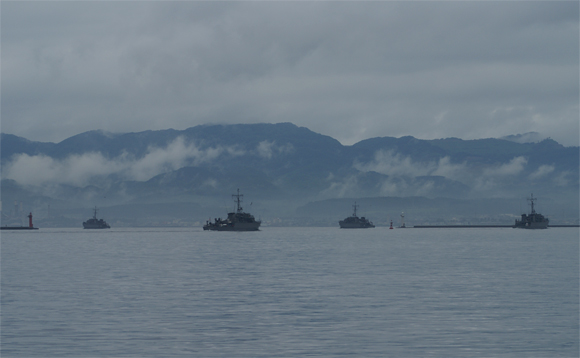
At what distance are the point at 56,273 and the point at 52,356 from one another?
169ft

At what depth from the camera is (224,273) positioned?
80.6 m

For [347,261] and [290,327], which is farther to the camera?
[347,261]

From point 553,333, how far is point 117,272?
56.8 meters

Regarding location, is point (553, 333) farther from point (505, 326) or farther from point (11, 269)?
point (11, 269)

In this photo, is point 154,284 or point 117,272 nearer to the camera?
point 154,284

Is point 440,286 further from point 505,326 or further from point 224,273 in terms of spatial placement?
point 224,273

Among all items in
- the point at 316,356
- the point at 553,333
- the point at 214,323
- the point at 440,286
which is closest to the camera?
the point at 316,356

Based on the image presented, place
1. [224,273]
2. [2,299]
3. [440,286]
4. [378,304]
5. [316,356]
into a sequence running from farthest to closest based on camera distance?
[224,273], [440,286], [2,299], [378,304], [316,356]

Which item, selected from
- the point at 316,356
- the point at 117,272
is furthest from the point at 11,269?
the point at 316,356

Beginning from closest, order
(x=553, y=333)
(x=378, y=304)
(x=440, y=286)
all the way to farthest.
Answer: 1. (x=553, y=333)
2. (x=378, y=304)
3. (x=440, y=286)

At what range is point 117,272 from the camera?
82688 mm

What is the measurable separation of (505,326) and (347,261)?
199ft

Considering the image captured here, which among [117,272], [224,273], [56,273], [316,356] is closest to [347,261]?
[224,273]

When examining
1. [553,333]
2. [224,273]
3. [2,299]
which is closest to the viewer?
[553,333]
